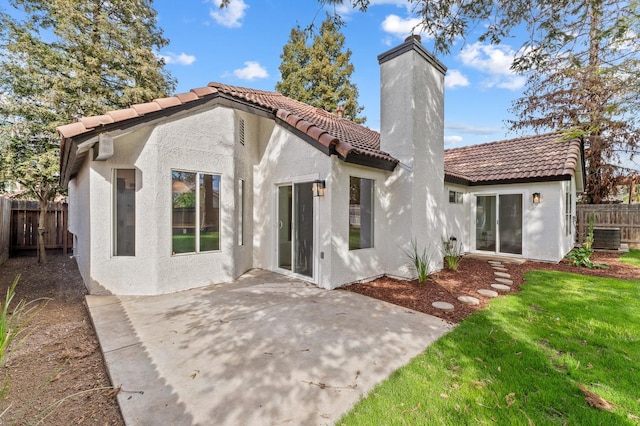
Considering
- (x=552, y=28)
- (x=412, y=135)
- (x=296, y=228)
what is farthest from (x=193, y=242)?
(x=552, y=28)

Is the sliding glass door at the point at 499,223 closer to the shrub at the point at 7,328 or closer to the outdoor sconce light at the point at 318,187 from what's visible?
the outdoor sconce light at the point at 318,187

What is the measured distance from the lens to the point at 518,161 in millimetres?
12898

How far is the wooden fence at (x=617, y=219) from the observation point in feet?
48.6

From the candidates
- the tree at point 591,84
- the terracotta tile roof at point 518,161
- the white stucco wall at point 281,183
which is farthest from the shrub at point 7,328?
the terracotta tile roof at point 518,161

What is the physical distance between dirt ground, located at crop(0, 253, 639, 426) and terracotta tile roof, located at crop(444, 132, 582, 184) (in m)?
3.57

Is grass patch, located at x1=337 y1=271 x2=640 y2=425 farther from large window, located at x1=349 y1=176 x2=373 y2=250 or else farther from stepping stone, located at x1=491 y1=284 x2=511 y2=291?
large window, located at x1=349 y1=176 x2=373 y2=250

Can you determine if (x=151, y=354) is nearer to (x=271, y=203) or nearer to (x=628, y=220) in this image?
(x=271, y=203)

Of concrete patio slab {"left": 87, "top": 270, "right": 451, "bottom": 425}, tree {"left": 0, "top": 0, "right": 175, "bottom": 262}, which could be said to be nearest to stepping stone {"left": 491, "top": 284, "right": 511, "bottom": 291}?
concrete patio slab {"left": 87, "top": 270, "right": 451, "bottom": 425}

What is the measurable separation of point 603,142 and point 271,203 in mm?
21476

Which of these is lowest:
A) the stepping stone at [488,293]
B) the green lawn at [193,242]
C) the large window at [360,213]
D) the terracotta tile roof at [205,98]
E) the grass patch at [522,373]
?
the grass patch at [522,373]

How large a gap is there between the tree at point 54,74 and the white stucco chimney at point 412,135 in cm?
1269

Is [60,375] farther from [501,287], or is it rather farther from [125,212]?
[501,287]

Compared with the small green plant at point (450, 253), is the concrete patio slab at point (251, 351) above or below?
below

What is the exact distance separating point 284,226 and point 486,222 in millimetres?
9553
